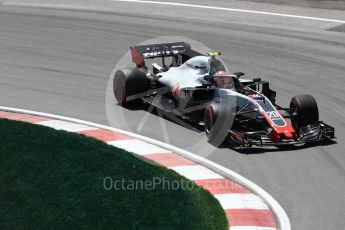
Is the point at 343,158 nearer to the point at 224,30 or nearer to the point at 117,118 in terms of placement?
the point at 117,118

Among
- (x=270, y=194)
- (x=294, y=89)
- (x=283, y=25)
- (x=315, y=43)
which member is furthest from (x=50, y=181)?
(x=283, y=25)

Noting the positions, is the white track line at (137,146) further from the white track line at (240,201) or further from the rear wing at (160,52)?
the rear wing at (160,52)

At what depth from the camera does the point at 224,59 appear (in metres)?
22.9

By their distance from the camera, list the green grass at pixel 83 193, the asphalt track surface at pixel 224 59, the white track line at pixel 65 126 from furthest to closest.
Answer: the white track line at pixel 65 126 < the asphalt track surface at pixel 224 59 < the green grass at pixel 83 193

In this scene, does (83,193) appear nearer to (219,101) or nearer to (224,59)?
(219,101)

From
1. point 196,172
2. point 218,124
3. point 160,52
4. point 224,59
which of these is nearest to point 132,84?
point 160,52

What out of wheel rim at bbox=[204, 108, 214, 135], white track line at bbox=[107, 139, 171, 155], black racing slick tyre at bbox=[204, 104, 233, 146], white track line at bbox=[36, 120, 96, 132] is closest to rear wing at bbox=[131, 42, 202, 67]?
white track line at bbox=[36, 120, 96, 132]

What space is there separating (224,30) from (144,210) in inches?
585

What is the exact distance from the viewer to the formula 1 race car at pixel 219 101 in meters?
15.7

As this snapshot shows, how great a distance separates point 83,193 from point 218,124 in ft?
13.0

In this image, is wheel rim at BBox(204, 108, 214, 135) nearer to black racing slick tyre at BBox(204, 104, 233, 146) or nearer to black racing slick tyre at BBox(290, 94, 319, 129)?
black racing slick tyre at BBox(204, 104, 233, 146)

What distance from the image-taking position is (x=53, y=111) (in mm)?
18078

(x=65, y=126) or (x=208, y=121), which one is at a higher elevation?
(x=208, y=121)

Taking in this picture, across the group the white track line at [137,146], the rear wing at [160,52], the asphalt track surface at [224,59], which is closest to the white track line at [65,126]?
the asphalt track surface at [224,59]
